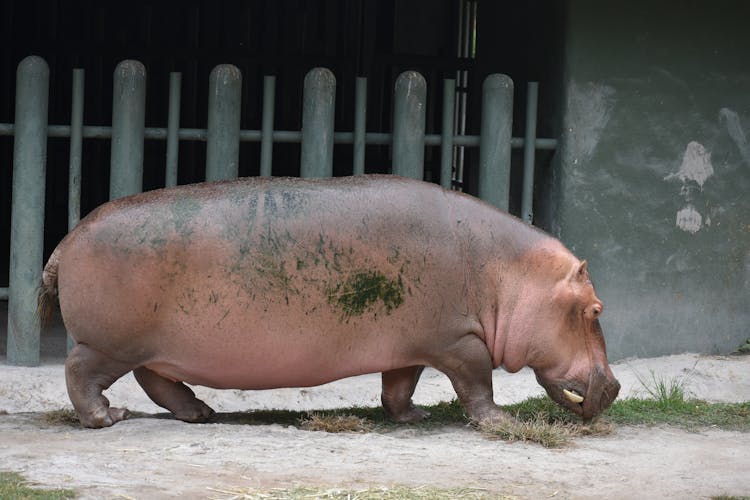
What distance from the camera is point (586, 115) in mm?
8258

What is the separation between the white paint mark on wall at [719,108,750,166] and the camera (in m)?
8.53

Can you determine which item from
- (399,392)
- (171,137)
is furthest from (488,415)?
(171,137)

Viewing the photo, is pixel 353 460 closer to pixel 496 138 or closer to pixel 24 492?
pixel 24 492

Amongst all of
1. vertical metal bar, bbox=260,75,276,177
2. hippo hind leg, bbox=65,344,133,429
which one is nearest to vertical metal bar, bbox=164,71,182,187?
vertical metal bar, bbox=260,75,276,177

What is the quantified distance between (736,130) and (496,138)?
1.71 meters

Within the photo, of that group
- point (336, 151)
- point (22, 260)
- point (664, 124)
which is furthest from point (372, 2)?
point (22, 260)

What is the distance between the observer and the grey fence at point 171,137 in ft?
25.3

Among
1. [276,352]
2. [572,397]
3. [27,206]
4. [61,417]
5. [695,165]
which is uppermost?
[695,165]

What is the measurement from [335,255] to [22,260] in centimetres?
263

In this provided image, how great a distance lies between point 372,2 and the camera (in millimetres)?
13664

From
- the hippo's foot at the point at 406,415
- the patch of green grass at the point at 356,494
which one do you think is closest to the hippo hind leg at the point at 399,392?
the hippo's foot at the point at 406,415

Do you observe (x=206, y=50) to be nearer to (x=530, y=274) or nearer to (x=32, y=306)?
(x=32, y=306)

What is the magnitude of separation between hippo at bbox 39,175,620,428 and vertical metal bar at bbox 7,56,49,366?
61.7 inches

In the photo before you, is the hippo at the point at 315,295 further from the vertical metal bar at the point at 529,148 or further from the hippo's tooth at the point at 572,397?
the vertical metal bar at the point at 529,148
